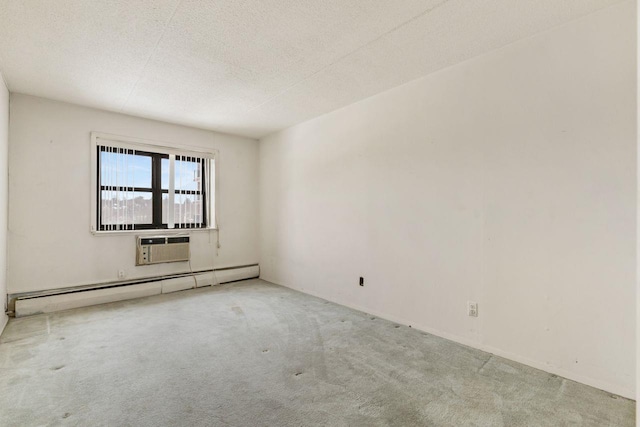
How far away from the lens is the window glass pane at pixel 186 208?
15.5ft

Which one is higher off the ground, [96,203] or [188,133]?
[188,133]

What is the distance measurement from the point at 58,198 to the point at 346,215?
11.8ft

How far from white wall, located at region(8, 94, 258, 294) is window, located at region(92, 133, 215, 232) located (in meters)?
0.15

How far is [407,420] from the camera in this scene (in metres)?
1.73

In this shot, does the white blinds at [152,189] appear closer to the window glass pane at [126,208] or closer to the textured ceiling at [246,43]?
the window glass pane at [126,208]

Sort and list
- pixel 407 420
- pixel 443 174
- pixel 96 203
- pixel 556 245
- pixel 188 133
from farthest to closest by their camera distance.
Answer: pixel 188 133 → pixel 96 203 → pixel 443 174 → pixel 556 245 → pixel 407 420

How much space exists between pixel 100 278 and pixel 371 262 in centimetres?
359

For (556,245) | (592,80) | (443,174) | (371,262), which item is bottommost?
(371,262)

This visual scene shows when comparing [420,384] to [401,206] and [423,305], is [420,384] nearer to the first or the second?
[423,305]

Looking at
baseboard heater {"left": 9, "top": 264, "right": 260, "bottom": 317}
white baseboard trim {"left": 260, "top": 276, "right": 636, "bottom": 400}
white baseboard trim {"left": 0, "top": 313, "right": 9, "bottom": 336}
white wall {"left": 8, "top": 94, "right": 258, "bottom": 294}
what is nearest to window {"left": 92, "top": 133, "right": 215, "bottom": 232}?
white wall {"left": 8, "top": 94, "right": 258, "bottom": 294}

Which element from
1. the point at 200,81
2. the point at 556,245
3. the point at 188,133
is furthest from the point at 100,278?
the point at 556,245

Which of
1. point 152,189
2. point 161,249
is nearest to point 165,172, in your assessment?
point 152,189

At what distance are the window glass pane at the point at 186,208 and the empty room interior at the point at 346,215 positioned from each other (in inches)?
12.3

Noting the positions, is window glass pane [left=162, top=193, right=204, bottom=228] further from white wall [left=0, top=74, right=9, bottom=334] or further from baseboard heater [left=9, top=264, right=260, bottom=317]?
white wall [left=0, top=74, right=9, bottom=334]
